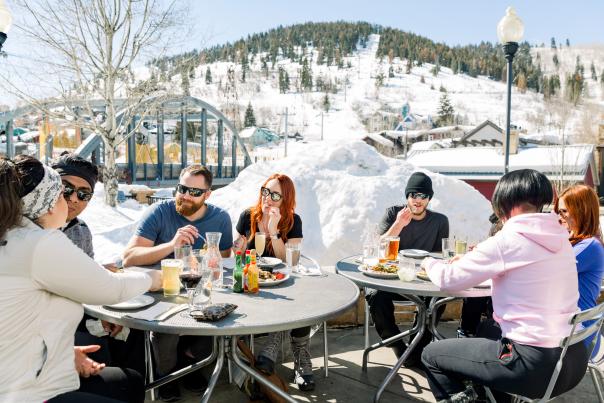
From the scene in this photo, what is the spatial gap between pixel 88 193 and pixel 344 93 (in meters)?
171

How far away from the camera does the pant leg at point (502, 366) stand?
2111 mm

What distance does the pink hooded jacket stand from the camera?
213 cm

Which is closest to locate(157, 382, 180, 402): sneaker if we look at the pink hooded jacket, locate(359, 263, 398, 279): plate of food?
locate(359, 263, 398, 279): plate of food

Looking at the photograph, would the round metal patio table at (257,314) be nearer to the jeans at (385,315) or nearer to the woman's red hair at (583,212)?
the jeans at (385,315)

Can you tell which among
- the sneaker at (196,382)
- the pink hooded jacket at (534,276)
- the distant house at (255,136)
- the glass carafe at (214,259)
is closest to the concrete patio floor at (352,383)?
the sneaker at (196,382)

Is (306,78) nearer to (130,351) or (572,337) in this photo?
(130,351)

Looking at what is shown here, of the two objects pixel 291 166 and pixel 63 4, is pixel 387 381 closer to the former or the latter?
pixel 291 166

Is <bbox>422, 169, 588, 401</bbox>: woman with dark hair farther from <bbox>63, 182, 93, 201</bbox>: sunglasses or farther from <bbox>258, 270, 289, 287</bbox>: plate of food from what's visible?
<bbox>63, 182, 93, 201</bbox>: sunglasses

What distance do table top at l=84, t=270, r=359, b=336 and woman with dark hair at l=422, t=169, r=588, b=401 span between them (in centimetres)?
68

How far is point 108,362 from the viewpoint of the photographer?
8.13ft

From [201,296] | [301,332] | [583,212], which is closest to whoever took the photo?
[201,296]

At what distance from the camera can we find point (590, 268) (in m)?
2.59

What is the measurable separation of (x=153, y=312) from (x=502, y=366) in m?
1.63

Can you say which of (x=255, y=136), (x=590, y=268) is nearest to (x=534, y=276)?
(x=590, y=268)
